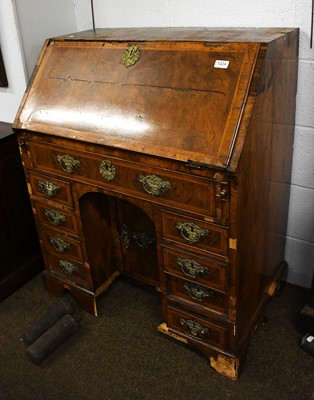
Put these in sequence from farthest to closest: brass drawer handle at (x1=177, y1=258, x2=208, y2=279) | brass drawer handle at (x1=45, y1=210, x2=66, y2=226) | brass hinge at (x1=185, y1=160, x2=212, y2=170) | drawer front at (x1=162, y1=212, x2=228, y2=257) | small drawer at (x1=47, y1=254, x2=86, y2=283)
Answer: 1. small drawer at (x1=47, y1=254, x2=86, y2=283)
2. brass drawer handle at (x1=45, y1=210, x2=66, y2=226)
3. brass drawer handle at (x1=177, y1=258, x2=208, y2=279)
4. drawer front at (x1=162, y1=212, x2=228, y2=257)
5. brass hinge at (x1=185, y1=160, x2=212, y2=170)

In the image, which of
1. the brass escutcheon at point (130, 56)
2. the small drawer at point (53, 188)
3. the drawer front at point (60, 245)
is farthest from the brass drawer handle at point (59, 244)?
the brass escutcheon at point (130, 56)

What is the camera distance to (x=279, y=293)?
2.34m

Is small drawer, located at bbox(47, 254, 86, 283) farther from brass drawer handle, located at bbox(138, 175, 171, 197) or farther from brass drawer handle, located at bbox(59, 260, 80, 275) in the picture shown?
brass drawer handle, located at bbox(138, 175, 171, 197)

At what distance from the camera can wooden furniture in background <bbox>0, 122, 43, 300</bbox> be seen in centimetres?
232

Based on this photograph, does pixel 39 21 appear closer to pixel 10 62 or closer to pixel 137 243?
pixel 10 62

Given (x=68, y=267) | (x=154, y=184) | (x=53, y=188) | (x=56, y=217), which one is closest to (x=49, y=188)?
(x=53, y=188)

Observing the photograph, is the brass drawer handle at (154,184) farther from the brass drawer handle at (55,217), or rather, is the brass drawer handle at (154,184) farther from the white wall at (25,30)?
the white wall at (25,30)

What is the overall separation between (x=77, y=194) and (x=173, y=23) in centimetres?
93

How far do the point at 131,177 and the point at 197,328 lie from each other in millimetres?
712

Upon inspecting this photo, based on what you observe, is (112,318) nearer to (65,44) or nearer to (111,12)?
(65,44)

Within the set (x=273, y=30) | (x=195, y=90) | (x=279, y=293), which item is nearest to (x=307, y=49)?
(x=273, y=30)

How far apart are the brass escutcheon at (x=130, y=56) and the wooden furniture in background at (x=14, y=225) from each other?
0.82 m

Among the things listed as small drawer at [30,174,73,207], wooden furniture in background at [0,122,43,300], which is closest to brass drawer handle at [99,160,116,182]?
small drawer at [30,174,73,207]

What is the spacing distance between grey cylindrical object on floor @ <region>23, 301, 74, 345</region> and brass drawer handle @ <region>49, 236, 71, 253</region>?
0.28 meters
